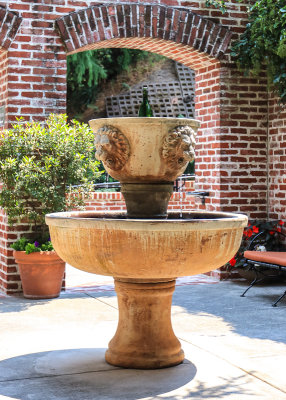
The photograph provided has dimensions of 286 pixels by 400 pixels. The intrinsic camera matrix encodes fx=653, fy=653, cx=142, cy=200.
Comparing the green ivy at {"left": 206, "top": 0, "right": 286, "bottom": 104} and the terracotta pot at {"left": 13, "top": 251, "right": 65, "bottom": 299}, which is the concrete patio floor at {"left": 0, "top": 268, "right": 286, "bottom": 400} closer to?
the terracotta pot at {"left": 13, "top": 251, "right": 65, "bottom": 299}

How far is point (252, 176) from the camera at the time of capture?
770cm

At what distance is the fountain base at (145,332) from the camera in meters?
4.10

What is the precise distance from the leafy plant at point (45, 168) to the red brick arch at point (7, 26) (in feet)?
2.81

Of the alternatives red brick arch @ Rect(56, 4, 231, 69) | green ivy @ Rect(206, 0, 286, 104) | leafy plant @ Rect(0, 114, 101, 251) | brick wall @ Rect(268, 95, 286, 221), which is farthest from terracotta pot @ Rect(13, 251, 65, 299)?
green ivy @ Rect(206, 0, 286, 104)

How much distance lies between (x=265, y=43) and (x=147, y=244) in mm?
4117

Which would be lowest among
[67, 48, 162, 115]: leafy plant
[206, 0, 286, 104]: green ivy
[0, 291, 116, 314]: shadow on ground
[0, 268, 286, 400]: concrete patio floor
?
[0, 291, 116, 314]: shadow on ground

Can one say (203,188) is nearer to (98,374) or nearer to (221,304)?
(221,304)

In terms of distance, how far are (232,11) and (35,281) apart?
3842 mm

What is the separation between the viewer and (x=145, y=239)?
12.1 ft

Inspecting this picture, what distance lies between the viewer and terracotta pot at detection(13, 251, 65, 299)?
20.7 feet

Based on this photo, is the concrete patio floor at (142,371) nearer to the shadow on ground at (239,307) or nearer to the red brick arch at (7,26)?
the shadow on ground at (239,307)

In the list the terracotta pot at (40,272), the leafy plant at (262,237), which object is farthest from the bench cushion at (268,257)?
the terracotta pot at (40,272)

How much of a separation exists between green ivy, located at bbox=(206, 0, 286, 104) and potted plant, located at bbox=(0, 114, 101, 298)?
217 cm

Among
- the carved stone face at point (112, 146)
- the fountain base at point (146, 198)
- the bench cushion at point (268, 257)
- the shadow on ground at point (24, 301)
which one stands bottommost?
the shadow on ground at point (24, 301)
